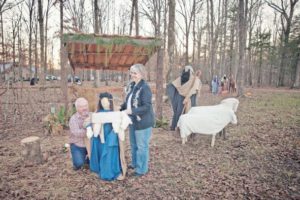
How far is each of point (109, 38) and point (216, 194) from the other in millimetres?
3962

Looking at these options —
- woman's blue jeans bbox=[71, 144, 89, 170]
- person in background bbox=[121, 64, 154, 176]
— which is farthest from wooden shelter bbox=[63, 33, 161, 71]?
woman's blue jeans bbox=[71, 144, 89, 170]

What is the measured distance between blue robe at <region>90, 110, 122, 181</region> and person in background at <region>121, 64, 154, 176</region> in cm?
34

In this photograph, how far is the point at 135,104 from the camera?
372 centimetres

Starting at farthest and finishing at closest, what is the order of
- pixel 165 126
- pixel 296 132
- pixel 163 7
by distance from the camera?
pixel 163 7, pixel 165 126, pixel 296 132

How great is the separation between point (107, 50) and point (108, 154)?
11.8 ft

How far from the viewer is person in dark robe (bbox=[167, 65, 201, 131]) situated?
632cm

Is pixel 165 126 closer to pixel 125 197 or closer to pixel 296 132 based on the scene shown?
pixel 296 132

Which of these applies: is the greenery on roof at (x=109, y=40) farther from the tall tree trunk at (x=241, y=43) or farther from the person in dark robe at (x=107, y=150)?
the tall tree trunk at (x=241, y=43)

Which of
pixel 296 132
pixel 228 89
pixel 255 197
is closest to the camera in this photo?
pixel 255 197

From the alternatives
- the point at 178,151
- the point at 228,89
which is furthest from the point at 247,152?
the point at 228,89

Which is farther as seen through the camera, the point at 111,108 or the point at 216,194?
the point at 111,108

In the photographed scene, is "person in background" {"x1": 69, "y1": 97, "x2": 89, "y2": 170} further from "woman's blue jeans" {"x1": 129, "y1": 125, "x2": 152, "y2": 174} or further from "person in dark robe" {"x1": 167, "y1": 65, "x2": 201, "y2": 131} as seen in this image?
"person in dark robe" {"x1": 167, "y1": 65, "x2": 201, "y2": 131}

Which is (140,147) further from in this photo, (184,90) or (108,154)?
(184,90)

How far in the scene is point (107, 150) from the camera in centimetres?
377
